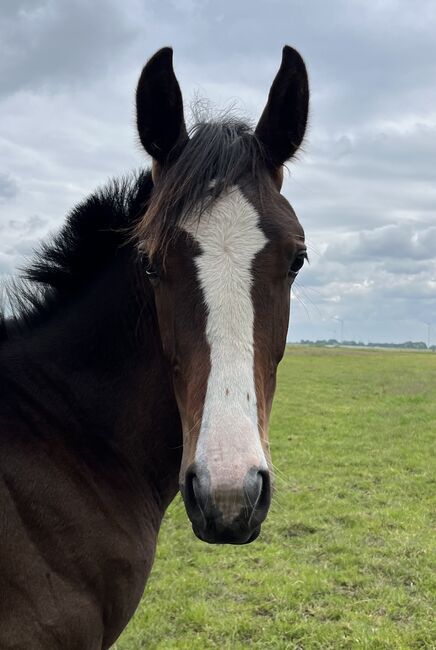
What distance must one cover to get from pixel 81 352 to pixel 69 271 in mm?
513

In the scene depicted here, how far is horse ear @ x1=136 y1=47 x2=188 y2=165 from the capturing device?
2846 mm

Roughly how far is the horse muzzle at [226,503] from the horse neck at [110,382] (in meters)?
0.90

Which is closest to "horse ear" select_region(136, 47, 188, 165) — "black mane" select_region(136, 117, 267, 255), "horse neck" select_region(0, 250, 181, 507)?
"black mane" select_region(136, 117, 267, 255)

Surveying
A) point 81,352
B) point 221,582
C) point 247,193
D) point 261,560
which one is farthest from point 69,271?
point 261,560

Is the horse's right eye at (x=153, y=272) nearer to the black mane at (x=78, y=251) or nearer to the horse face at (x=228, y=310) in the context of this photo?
the horse face at (x=228, y=310)

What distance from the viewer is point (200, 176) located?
262cm

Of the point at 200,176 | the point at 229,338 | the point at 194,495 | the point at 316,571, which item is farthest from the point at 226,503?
the point at 316,571

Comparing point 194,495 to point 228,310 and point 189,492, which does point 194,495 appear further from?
point 228,310

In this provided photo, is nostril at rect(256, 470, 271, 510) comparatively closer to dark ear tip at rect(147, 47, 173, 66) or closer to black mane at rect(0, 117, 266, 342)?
black mane at rect(0, 117, 266, 342)

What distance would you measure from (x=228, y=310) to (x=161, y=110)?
1242 mm

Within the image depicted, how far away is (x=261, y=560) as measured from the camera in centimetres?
710

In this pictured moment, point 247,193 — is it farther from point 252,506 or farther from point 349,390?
point 349,390

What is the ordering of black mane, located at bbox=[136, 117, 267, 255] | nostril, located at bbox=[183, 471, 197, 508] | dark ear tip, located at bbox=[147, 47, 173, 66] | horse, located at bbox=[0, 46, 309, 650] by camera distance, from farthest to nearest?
dark ear tip, located at bbox=[147, 47, 173, 66]
black mane, located at bbox=[136, 117, 267, 255]
horse, located at bbox=[0, 46, 309, 650]
nostril, located at bbox=[183, 471, 197, 508]

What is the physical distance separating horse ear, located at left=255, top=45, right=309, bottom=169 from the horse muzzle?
1656 mm
